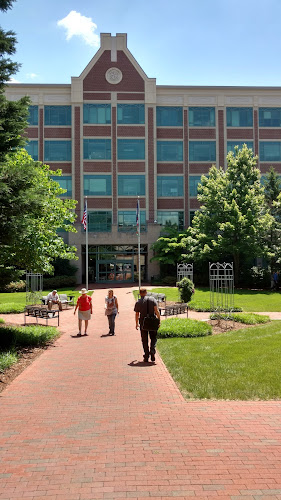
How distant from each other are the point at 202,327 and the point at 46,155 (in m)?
38.5

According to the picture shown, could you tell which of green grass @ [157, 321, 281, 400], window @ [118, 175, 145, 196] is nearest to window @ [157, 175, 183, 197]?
window @ [118, 175, 145, 196]

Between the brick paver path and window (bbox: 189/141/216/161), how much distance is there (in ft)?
141

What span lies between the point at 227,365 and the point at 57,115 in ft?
146

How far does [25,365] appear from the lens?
10055mm

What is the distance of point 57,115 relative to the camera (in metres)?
48.5

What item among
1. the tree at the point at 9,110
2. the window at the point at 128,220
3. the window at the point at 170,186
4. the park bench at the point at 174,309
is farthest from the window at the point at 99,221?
the tree at the point at 9,110

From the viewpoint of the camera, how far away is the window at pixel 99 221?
47.3m

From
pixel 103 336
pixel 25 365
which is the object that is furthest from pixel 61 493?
pixel 103 336

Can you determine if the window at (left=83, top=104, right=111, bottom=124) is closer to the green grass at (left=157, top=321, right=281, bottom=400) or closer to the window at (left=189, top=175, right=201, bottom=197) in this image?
the window at (left=189, top=175, right=201, bottom=197)

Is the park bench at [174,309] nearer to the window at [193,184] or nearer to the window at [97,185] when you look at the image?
the window at [97,185]

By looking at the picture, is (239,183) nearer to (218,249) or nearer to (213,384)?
(218,249)

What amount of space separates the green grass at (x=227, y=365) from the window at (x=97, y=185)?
35598 millimetres

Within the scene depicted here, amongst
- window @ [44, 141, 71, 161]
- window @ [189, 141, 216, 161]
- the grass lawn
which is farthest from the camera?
window @ [189, 141, 216, 161]

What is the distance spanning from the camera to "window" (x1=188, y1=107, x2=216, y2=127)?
49.5 m
